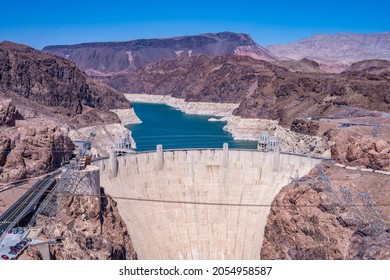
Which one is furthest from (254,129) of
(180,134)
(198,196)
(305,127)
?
(198,196)

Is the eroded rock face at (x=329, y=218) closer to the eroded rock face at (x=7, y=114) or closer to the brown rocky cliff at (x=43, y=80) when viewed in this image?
the eroded rock face at (x=7, y=114)

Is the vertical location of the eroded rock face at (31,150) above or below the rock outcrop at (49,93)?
below

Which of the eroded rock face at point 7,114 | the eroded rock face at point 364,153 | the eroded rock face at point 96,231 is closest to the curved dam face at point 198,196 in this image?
the eroded rock face at point 96,231

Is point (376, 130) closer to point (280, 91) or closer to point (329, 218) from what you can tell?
point (329, 218)

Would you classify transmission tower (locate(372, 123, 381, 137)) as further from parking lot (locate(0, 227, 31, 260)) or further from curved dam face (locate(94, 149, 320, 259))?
parking lot (locate(0, 227, 31, 260))

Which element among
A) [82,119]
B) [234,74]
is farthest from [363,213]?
[234,74]

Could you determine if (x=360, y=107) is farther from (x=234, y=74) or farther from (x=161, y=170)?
(x=234, y=74)
